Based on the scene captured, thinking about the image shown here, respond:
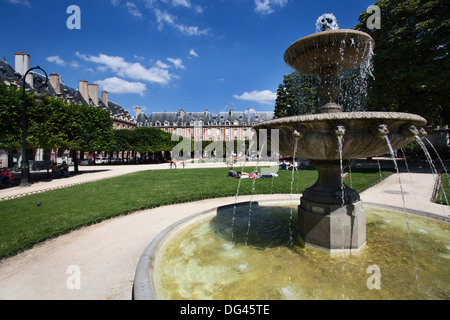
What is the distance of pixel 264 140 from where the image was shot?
162 inches

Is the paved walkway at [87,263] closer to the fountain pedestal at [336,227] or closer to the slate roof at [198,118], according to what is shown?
the fountain pedestal at [336,227]

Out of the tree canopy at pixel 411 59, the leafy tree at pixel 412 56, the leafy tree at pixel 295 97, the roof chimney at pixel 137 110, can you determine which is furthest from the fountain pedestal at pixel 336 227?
the roof chimney at pixel 137 110

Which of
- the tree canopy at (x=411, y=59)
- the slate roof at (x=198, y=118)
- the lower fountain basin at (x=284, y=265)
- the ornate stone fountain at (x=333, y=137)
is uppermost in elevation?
the slate roof at (x=198, y=118)

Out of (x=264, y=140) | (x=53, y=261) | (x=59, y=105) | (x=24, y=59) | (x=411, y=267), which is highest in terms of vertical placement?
(x=24, y=59)

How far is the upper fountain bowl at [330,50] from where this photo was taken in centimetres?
422

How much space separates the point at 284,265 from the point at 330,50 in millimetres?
4188

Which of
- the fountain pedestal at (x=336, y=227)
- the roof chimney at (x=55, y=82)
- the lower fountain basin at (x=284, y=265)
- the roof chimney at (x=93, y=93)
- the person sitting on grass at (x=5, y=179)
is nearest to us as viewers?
the lower fountain basin at (x=284, y=265)

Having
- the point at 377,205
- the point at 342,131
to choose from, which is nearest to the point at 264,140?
the point at 342,131

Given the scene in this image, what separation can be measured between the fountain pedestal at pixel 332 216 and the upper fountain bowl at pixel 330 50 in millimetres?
2238

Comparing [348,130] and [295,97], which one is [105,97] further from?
[348,130]

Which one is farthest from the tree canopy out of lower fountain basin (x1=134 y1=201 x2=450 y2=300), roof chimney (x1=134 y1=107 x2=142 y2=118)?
roof chimney (x1=134 y1=107 x2=142 y2=118)

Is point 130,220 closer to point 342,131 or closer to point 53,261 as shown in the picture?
point 53,261

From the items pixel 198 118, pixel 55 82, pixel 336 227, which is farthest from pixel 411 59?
pixel 198 118

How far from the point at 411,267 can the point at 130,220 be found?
636cm
